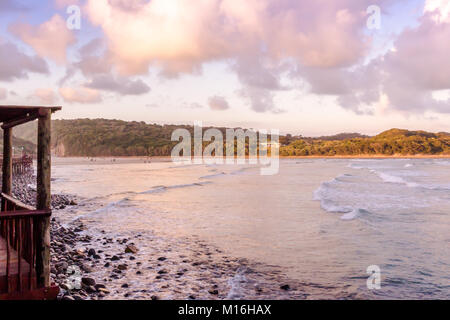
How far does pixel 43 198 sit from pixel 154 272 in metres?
4.01

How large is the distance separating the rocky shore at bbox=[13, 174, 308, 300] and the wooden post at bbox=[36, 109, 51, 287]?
2.91 feet

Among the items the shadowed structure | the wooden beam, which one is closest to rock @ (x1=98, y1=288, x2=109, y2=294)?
the shadowed structure

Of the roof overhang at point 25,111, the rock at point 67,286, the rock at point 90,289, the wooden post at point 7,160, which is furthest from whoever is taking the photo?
the wooden post at point 7,160

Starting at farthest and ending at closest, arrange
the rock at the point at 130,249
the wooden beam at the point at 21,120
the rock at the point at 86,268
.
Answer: the rock at the point at 130,249, the rock at the point at 86,268, the wooden beam at the point at 21,120

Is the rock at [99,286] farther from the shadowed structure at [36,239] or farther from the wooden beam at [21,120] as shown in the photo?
the wooden beam at [21,120]

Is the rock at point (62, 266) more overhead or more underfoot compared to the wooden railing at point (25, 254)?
more underfoot

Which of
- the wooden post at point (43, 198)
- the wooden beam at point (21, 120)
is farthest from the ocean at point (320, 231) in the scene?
the wooden beam at point (21, 120)

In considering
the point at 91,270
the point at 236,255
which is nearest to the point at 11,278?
the point at 91,270

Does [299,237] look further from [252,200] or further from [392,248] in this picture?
[252,200]

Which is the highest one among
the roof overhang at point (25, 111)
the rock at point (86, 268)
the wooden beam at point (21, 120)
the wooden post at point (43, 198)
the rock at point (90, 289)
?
the roof overhang at point (25, 111)

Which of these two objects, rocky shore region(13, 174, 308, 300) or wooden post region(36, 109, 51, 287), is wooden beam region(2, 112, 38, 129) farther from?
rocky shore region(13, 174, 308, 300)

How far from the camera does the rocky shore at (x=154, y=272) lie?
25.3ft

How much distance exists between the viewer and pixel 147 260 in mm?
10461

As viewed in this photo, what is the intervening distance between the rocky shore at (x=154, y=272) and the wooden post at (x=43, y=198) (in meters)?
0.89
